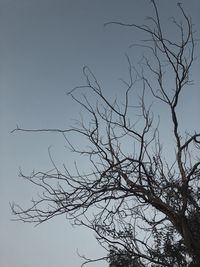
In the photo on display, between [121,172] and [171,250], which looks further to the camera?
[171,250]

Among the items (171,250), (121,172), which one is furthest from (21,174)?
(171,250)

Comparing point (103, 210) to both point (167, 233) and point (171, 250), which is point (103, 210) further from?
point (167, 233)

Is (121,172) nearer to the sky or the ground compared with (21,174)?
nearer to the ground

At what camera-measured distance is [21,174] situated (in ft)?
15.4

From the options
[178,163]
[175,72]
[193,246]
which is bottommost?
[193,246]

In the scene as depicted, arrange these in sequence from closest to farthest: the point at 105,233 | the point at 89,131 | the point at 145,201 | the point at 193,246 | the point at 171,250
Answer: the point at 193,246 → the point at 145,201 → the point at 89,131 → the point at 105,233 → the point at 171,250

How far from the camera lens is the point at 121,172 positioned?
4.50 meters

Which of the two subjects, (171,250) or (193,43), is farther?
(171,250)

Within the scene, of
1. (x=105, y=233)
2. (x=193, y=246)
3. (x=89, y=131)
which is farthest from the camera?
(x=105, y=233)

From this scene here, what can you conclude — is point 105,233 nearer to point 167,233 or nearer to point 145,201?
point 145,201

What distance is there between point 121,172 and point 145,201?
444 millimetres

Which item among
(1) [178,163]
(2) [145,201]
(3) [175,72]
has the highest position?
(3) [175,72]

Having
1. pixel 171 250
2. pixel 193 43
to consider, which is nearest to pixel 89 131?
pixel 193 43

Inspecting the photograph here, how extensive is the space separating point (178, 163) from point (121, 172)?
76 cm
